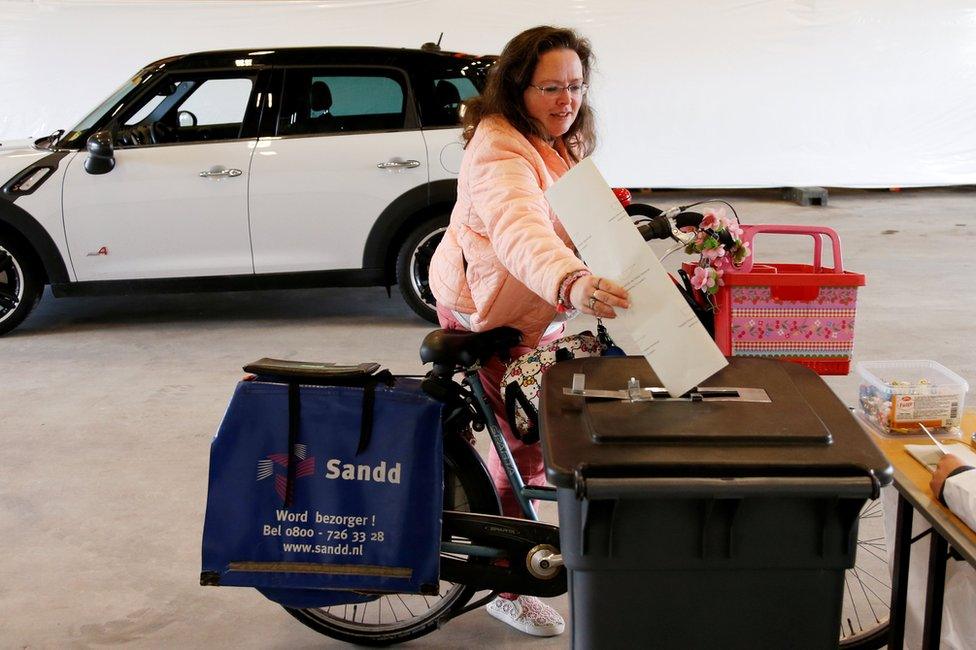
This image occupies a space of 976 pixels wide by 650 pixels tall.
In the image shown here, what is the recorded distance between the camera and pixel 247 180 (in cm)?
512

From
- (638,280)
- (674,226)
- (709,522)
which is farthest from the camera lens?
(674,226)

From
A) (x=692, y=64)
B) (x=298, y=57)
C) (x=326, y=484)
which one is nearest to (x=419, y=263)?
(x=298, y=57)

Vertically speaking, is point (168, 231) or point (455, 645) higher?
point (168, 231)

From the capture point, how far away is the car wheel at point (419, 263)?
525 centimetres

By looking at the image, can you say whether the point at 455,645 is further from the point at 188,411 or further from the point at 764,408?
the point at 188,411

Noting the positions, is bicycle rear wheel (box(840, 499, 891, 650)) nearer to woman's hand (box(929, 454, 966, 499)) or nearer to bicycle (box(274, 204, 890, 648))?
bicycle (box(274, 204, 890, 648))

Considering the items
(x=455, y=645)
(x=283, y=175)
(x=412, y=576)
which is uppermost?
(x=283, y=175)

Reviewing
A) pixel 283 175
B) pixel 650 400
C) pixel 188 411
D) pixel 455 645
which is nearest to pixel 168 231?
pixel 283 175

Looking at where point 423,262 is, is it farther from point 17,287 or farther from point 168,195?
point 17,287

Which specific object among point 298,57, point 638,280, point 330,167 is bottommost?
point 638,280

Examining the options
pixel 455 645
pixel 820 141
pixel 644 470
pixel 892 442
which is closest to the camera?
pixel 644 470

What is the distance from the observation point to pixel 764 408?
1613mm

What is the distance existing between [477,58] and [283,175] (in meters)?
1.23

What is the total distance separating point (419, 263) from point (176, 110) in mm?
1523
